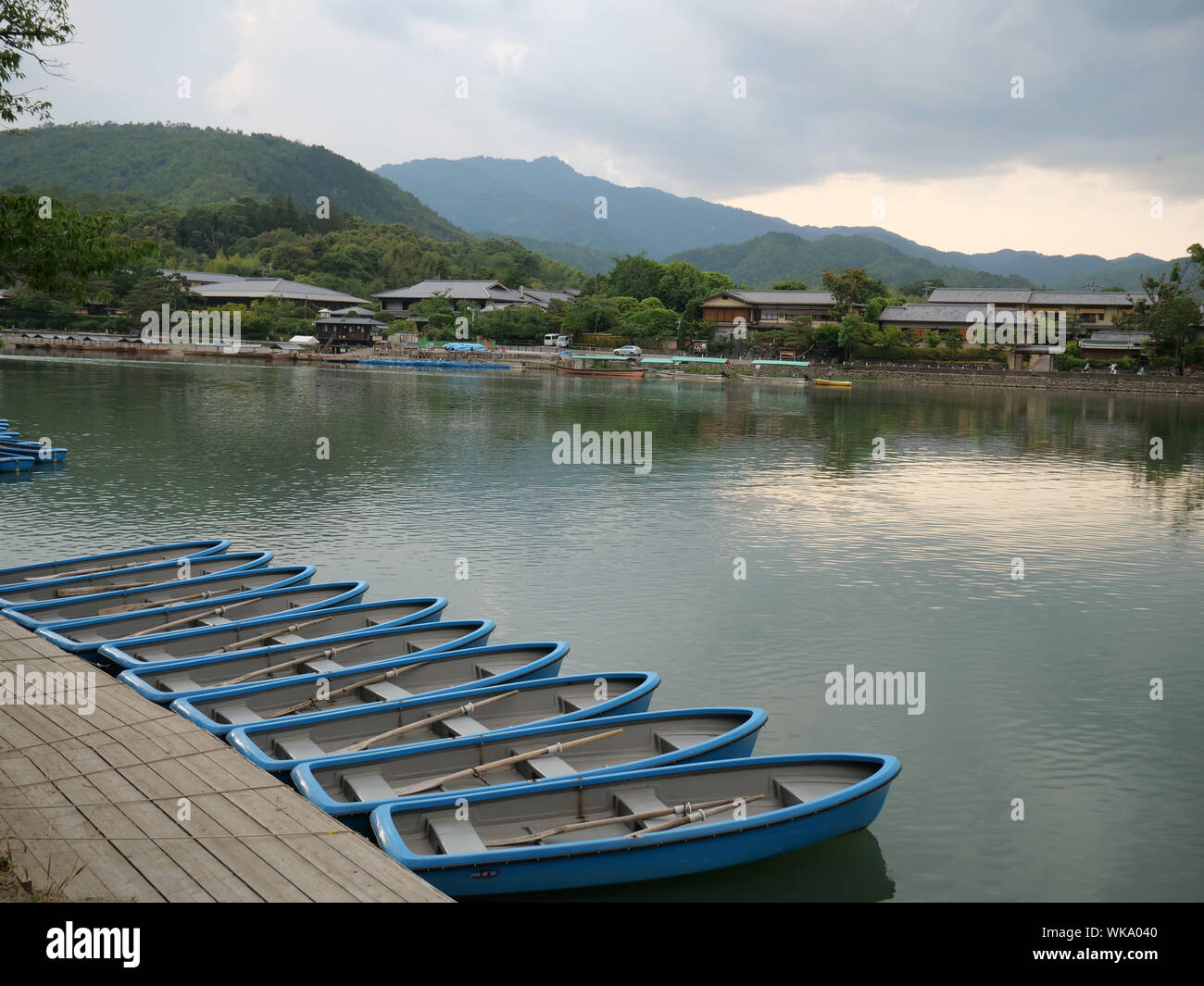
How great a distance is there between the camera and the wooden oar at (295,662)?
369 inches

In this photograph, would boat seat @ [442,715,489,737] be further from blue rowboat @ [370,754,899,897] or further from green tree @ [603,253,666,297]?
green tree @ [603,253,666,297]

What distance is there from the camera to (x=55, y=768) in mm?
6582

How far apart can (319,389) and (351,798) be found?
48.3 metres

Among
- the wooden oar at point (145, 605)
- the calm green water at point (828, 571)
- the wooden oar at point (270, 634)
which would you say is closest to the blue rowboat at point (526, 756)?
the calm green water at point (828, 571)

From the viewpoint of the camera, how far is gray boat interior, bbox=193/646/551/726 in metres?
8.52

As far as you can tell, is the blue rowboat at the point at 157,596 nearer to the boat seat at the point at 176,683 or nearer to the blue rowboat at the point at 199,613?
the blue rowboat at the point at 199,613

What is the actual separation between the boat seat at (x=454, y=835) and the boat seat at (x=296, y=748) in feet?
4.84

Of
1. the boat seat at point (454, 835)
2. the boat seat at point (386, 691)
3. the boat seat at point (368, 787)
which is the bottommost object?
the boat seat at point (454, 835)

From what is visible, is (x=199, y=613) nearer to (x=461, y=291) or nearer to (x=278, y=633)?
(x=278, y=633)

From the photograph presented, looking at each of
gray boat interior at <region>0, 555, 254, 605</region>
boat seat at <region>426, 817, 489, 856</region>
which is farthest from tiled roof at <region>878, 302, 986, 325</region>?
boat seat at <region>426, 817, 489, 856</region>

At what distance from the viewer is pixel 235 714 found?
8.51m

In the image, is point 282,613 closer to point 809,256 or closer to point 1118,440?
point 1118,440

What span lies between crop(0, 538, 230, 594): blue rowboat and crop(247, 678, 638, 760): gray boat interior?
5832mm
